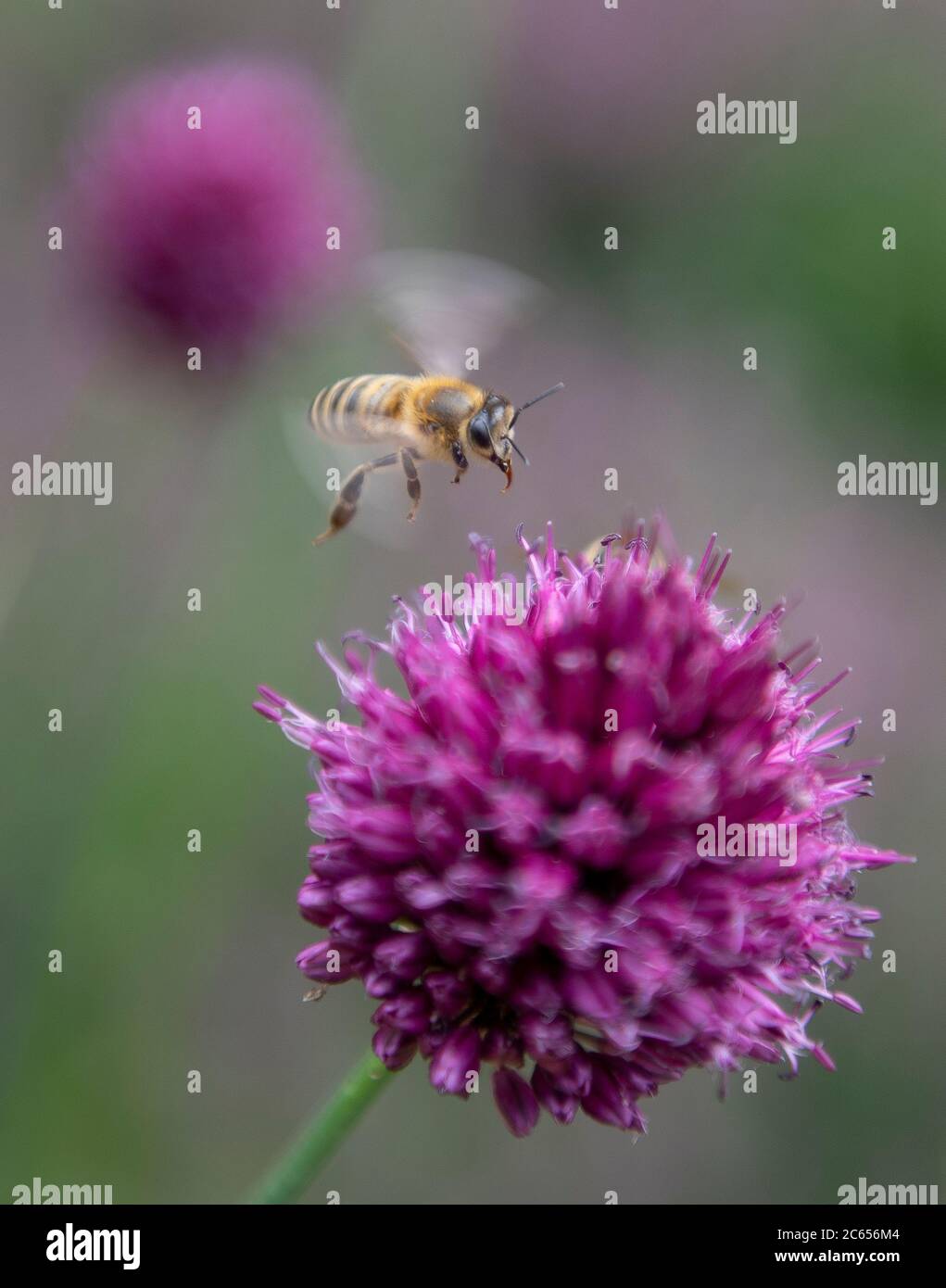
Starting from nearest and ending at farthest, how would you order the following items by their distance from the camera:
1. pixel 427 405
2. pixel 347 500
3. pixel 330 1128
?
pixel 330 1128 → pixel 347 500 → pixel 427 405

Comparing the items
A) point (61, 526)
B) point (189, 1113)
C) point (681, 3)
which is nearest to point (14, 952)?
point (189, 1113)

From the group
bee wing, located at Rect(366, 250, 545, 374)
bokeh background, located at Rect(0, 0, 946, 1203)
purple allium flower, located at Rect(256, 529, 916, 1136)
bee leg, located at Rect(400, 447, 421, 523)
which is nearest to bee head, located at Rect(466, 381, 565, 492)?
bee leg, located at Rect(400, 447, 421, 523)

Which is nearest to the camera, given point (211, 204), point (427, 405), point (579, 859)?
point (579, 859)

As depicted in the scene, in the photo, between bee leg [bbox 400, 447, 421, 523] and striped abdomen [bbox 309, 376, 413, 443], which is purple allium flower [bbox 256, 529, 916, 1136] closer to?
bee leg [bbox 400, 447, 421, 523]

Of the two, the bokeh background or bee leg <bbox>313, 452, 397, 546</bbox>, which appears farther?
the bokeh background

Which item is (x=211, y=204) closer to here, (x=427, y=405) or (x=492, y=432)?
(x=427, y=405)

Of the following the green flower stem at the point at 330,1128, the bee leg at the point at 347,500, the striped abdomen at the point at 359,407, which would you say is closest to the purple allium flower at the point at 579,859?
the green flower stem at the point at 330,1128

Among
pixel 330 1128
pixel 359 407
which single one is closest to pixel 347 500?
pixel 359 407
